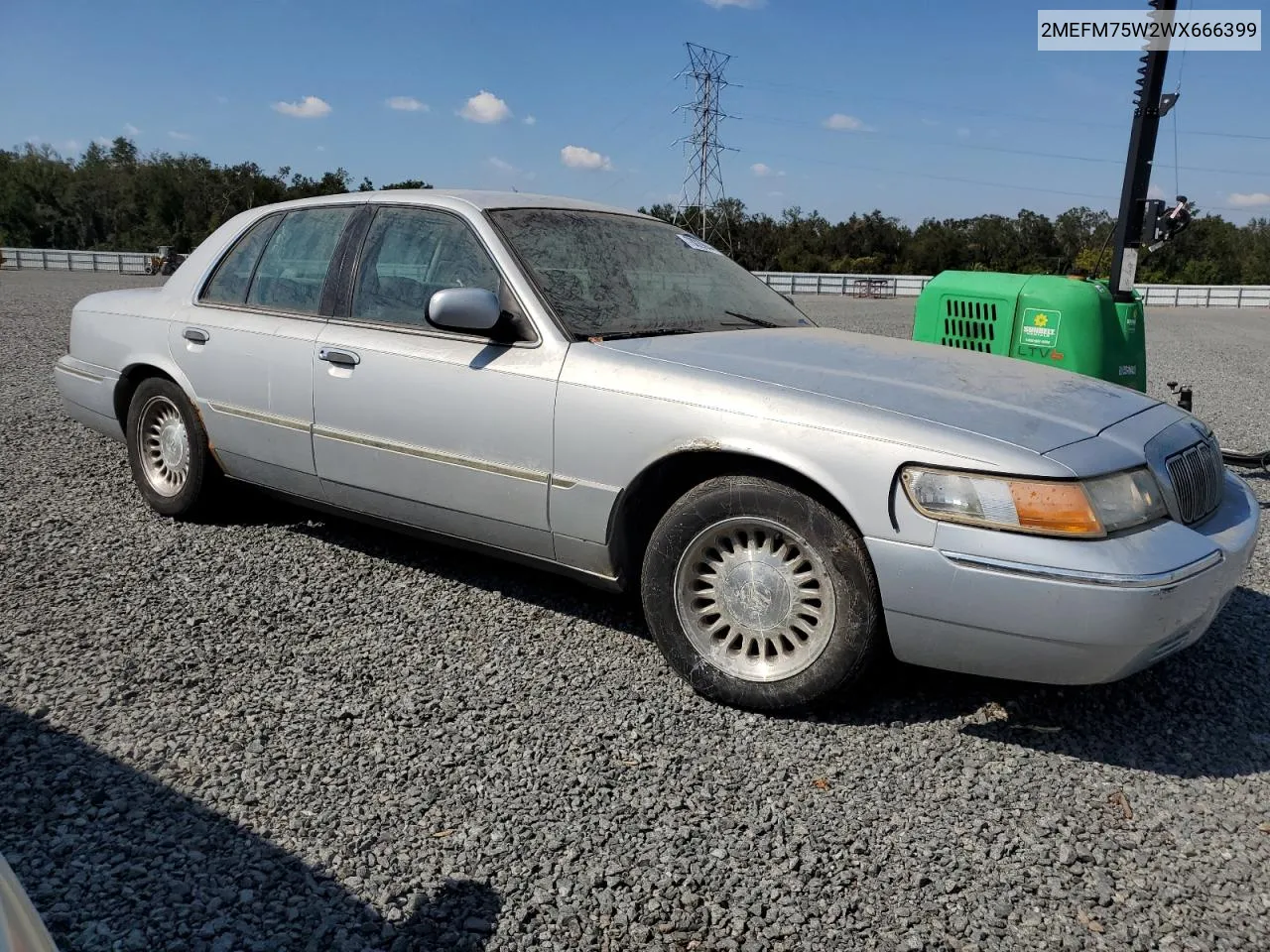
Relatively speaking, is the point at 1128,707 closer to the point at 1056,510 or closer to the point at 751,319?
the point at 1056,510

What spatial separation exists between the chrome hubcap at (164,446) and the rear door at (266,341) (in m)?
0.32

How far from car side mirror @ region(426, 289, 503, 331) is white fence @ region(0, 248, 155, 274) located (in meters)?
44.6

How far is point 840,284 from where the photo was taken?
47.4 meters

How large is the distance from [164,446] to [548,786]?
3134mm

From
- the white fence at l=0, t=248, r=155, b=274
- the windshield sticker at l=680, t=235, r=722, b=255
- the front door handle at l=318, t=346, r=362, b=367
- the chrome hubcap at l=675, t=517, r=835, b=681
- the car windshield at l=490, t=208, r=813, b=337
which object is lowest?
the chrome hubcap at l=675, t=517, r=835, b=681

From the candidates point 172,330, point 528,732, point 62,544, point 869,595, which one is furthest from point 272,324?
point 869,595

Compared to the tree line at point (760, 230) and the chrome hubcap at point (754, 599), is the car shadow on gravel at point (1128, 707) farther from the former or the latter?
the tree line at point (760, 230)

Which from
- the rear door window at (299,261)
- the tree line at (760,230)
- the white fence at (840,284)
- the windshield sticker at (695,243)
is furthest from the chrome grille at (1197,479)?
the tree line at (760,230)

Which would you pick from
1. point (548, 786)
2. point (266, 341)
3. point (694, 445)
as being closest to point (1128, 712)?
point (694, 445)

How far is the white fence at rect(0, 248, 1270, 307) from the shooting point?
43031 mm

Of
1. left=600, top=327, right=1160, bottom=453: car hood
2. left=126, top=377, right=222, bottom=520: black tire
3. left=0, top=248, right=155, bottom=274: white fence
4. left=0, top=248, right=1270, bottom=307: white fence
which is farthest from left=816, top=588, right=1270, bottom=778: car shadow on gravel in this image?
left=0, top=248, right=155, bottom=274: white fence

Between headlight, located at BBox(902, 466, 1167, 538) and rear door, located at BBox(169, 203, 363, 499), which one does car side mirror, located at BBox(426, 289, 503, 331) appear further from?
headlight, located at BBox(902, 466, 1167, 538)

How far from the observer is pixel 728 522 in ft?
10.2

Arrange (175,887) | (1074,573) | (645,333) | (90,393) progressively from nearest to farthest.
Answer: (175,887) → (1074,573) → (645,333) → (90,393)
